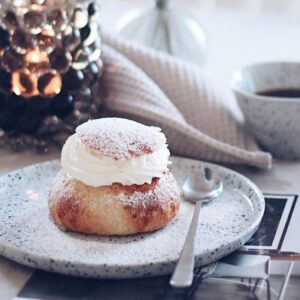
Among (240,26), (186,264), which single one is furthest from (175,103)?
(240,26)

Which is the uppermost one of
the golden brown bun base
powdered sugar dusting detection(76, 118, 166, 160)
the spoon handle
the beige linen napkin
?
powdered sugar dusting detection(76, 118, 166, 160)

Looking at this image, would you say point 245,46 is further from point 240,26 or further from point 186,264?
point 186,264

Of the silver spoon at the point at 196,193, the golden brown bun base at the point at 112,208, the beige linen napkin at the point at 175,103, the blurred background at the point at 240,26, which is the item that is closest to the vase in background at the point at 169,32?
the blurred background at the point at 240,26

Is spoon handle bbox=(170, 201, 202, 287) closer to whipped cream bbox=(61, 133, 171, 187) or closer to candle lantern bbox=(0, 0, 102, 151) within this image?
whipped cream bbox=(61, 133, 171, 187)

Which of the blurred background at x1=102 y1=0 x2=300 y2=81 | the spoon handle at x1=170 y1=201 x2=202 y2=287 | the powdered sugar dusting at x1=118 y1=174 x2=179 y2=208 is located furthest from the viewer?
the blurred background at x1=102 y1=0 x2=300 y2=81

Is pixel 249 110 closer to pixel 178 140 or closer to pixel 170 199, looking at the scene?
pixel 178 140

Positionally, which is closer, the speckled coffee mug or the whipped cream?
the whipped cream

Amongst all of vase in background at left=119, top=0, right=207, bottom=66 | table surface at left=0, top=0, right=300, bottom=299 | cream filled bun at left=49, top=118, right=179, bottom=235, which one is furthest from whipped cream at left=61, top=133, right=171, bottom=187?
vase in background at left=119, top=0, right=207, bottom=66
